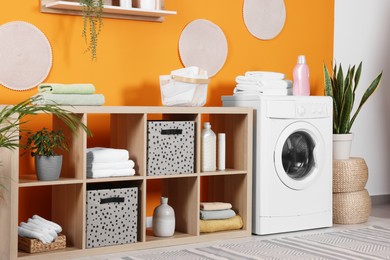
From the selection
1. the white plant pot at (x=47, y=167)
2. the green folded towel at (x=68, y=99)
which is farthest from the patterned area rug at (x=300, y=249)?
the green folded towel at (x=68, y=99)

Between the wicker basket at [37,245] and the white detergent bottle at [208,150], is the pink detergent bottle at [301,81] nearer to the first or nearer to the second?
the white detergent bottle at [208,150]

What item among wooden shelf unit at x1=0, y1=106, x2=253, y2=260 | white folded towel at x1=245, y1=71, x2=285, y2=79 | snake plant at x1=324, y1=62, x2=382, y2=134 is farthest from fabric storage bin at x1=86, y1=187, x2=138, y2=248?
snake plant at x1=324, y1=62, x2=382, y2=134

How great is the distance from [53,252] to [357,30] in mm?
2971

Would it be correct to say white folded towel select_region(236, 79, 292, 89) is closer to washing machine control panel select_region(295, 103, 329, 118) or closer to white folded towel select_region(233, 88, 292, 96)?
white folded towel select_region(233, 88, 292, 96)

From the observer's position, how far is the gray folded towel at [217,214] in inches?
148

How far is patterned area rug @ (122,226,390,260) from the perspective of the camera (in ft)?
10.9

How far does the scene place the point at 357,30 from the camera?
5109mm

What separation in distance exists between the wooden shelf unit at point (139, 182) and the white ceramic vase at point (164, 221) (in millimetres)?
50

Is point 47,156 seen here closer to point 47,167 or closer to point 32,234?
point 47,167

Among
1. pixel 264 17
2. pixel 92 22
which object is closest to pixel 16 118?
pixel 92 22

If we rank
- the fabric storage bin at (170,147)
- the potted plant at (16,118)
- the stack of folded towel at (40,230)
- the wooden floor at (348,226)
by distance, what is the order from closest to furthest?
the potted plant at (16,118)
the stack of folded towel at (40,230)
the wooden floor at (348,226)
the fabric storage bin at (170,147)

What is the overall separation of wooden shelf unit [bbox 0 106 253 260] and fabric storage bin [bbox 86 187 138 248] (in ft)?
0.13

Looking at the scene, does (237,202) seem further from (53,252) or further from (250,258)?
(53,252)

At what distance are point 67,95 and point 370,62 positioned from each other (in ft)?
9.19
